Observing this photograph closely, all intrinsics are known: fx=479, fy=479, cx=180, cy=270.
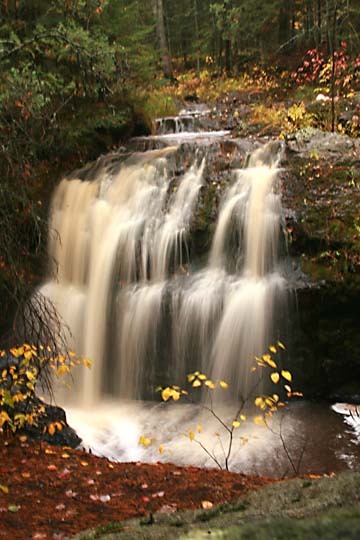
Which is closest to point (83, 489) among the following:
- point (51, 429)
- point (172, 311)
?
point (51, 429)

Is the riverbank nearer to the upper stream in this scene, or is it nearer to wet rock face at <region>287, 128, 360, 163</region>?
the upper stream

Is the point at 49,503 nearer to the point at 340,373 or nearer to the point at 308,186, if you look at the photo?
the point at 340,373

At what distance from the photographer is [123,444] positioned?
18.9 feet

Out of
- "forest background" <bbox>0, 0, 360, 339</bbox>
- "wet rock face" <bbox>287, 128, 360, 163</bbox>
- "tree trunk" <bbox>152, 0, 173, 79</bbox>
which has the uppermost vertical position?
"tree trunk" <bbox>152, 0, 173, 79</bbox>

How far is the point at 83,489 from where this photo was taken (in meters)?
3.74

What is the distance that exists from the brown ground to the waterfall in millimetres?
2574

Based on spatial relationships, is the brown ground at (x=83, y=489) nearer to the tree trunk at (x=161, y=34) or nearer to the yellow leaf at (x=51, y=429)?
the yellow leaf at (x=51, y=429)

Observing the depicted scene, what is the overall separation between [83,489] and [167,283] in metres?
4.11

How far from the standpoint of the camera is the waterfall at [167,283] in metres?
6.89

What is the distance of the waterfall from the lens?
6.89 meters

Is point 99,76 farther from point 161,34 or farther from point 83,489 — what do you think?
point 161,34

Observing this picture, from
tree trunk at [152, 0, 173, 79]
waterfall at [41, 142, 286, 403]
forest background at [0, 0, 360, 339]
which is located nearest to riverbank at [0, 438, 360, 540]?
forest background at [0, 0, 360, 339]

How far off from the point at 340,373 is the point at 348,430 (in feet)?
3.29

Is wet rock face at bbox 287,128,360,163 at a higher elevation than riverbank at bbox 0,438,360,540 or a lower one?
higher
